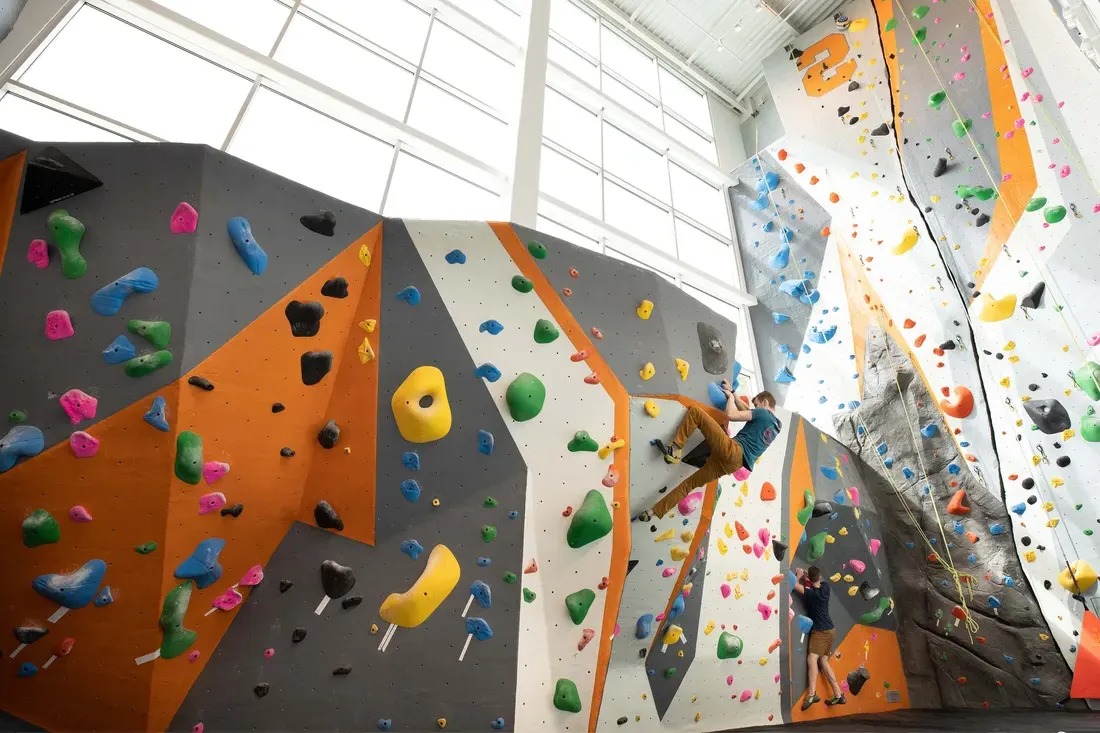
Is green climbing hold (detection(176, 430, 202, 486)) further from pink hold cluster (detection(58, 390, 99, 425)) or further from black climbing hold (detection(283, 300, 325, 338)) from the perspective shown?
black climbing hold (detection(283, 300, 325, 338))

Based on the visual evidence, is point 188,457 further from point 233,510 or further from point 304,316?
point 304,316

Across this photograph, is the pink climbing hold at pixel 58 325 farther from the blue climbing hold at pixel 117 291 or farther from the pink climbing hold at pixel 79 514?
the pink climbing hold at pixel 79 514

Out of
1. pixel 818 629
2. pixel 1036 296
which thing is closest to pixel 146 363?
pixel 818 629

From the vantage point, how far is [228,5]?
528cm

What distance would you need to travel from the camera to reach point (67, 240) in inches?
102

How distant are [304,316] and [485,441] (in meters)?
1.23

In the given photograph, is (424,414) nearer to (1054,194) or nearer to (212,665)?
(212,665)

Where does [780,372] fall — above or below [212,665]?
above

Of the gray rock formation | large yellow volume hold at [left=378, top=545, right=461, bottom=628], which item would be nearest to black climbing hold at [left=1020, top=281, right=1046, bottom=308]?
the gray rock formation

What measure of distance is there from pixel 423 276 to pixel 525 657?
2.35 metres

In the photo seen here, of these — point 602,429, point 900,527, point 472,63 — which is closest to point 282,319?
point 602,429

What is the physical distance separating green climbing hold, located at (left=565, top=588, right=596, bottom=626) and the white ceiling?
927 cm

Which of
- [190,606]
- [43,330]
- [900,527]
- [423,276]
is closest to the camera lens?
[43,330]

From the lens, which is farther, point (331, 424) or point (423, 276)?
point (423, 276)
